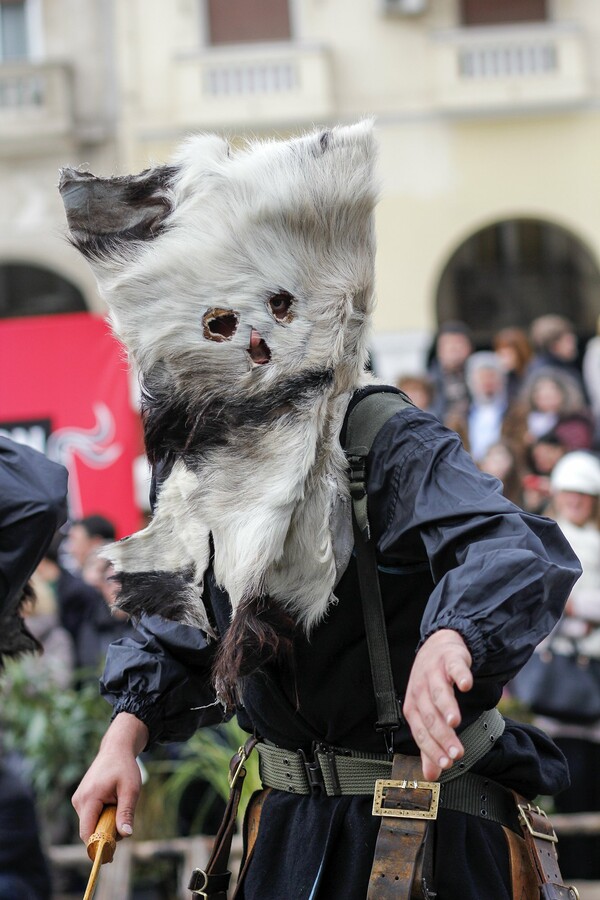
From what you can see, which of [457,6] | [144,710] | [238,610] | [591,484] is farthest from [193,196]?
[457,6]

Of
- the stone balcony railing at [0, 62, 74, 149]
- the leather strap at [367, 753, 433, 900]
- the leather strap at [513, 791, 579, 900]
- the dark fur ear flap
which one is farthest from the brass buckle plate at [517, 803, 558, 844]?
the stone balcony railing at [0, 62, 74, 149]

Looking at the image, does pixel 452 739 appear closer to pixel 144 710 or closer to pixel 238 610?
pixel 238 610

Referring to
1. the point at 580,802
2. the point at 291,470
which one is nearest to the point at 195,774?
the point at 580,802

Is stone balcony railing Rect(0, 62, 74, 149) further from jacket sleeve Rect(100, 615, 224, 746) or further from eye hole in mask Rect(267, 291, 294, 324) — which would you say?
eye hole in mask Rect(267, 291, 294, 324)

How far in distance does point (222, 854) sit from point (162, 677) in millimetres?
350

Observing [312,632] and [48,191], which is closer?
[312,632]

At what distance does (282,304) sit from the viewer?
236 centimetres

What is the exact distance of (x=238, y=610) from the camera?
2.31 meters

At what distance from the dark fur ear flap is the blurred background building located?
34.8 feet

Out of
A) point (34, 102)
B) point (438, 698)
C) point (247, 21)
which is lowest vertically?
point (438, 698)

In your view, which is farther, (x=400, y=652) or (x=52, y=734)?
(x=52, y=734)

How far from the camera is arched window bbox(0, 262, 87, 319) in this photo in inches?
547

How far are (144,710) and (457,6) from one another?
40.2 feet

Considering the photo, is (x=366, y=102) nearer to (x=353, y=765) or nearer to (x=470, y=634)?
(x=353, y=765)
